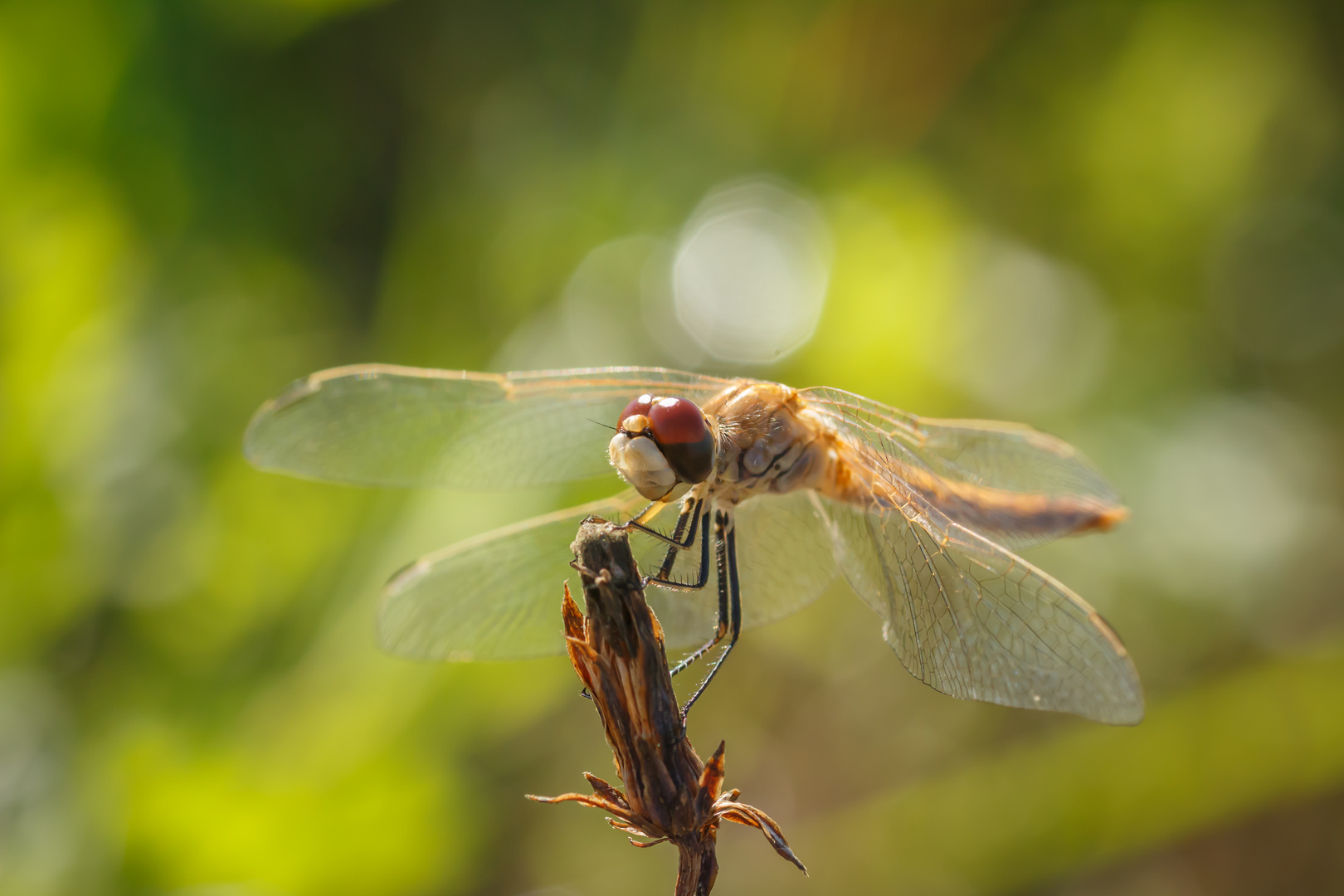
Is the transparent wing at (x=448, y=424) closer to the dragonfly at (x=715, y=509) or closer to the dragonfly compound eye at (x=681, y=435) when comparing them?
the dragonfly at (x=715, y=509)

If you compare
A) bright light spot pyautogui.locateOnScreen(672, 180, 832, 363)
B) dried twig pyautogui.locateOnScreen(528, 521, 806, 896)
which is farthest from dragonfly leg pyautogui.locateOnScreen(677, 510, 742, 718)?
bright light spot pyautogui.locateOnScreen(672, 180, 832, 363)

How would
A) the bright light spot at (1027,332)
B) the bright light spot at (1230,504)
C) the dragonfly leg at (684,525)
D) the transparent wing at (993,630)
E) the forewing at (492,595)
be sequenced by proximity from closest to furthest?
the transparent wing at (993,630)
the dragonfly leg at (684,525)
the forewing at (492,595)
the bright light spot at (1230,504)
the bright light spot at (1027,332)

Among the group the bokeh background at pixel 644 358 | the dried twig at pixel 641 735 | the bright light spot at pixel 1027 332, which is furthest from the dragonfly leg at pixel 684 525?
the bright light spot at pixel 1027 332

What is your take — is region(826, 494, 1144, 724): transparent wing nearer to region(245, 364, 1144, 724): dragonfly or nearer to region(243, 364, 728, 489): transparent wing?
region(245, 364, 1144, 724): dragonfly

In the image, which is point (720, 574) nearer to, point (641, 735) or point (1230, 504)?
point (641, 735)

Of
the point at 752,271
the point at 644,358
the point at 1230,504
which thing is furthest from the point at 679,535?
the point at 1230,504
